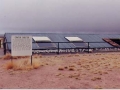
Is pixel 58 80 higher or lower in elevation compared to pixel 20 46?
lower

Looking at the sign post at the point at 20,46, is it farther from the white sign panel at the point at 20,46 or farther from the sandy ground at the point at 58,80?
the sandy ground at the point at 58,80

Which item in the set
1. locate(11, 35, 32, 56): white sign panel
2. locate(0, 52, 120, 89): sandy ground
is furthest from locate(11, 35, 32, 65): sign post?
locate(0, 52, 120, 89): sandy ground

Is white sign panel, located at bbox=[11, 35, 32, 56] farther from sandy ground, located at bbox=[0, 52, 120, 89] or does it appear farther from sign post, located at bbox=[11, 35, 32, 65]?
sandy ground, located at bbox=[0, 52, 120, 89]

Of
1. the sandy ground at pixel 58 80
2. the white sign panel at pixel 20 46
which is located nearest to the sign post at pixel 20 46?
the white sign panel at pixel 20 46

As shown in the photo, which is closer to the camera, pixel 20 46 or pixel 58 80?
pixel 58 80

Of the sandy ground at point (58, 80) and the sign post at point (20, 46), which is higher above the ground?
the sign post at point (20, 46)

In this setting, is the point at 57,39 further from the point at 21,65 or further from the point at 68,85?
the point at 68,85

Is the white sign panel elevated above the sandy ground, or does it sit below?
above

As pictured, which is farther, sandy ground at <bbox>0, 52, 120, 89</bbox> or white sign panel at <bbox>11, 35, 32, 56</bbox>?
white sign panel at <bbox>11, 35, 32, 56</bbox>

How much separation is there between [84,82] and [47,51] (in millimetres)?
11186

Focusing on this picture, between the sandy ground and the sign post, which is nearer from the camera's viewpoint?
the sandy ground

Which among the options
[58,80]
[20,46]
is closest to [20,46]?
[20,46]

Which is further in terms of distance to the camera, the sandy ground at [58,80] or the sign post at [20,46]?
the sign post at [20,46]

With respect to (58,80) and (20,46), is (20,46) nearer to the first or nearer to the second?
(20,46)
